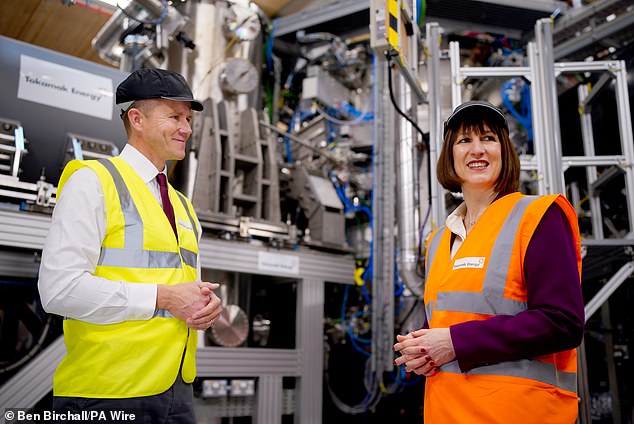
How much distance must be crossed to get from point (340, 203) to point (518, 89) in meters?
1.71

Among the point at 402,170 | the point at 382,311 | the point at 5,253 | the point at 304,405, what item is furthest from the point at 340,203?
the point at 5,253

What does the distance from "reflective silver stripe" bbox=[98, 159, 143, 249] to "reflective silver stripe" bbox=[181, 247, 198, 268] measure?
0.53ft

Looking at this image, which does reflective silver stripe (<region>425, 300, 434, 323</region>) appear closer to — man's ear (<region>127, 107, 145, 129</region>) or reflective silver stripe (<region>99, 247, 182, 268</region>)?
reflective silver stripe (<region>99, 247, 182, 268</region>)

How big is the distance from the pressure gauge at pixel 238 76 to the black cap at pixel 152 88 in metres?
1.75

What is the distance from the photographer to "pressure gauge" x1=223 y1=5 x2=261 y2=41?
354 cm

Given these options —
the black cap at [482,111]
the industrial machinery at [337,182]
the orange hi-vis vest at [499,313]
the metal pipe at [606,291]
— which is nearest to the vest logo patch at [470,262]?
the orange hi-vis vest at [499,313]

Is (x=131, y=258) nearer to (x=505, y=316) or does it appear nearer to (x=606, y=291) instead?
(x=505, y=316)

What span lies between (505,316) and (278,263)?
194 cm

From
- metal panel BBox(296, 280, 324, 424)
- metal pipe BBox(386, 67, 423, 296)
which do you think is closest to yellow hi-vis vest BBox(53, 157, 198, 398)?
metal panel BBox(296, 280, 324, 424)

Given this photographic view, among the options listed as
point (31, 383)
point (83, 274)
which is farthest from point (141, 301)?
point (31, 383)

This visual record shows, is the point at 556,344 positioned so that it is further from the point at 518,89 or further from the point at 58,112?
the point at 518,89

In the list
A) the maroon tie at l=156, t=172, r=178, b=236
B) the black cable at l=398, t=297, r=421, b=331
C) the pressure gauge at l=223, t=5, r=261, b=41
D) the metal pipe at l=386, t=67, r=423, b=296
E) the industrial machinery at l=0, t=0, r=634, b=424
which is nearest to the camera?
the maroon tie at l=156, t=172, r=178, b=236

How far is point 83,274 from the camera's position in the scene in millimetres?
1360

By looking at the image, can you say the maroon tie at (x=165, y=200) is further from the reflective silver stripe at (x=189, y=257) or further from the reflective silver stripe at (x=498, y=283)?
the reflective silver stripe at (x=498, y=283)
